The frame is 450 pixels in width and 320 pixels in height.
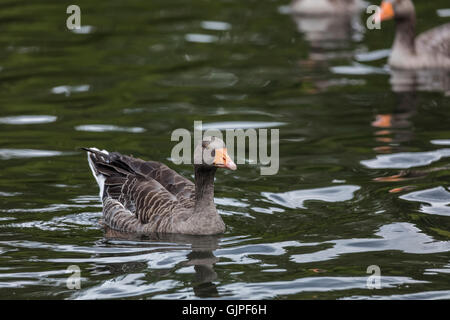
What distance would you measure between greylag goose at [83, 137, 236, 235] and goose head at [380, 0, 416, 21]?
9.48 m

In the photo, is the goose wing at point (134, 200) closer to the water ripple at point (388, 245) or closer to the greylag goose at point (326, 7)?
the water ripple at point (388, 245)

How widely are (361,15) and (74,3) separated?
24.8 feet

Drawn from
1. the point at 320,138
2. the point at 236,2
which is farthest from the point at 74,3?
the point at 320,138

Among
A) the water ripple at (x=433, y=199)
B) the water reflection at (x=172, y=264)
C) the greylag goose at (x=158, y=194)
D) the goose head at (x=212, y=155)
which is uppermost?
the goose head at (x=212, y=155)

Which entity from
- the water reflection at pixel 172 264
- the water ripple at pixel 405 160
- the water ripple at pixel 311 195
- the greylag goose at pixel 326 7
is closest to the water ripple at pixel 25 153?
the water reflection at pixel 172 264

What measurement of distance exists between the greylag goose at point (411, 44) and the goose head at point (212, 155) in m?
9.72

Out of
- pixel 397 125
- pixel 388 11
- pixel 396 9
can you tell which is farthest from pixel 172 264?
pixel 396 9

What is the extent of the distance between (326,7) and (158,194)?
14.4 meters

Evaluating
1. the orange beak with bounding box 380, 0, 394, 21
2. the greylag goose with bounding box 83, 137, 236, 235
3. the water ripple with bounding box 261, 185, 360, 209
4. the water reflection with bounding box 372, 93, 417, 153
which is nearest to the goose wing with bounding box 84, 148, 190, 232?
the greylag goose with bounding box 83, 137, 236, 235

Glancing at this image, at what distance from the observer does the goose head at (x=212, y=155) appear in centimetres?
1137

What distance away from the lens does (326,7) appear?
83.9ft

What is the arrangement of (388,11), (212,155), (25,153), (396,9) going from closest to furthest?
(212,155), (25,153), (388,11), (396,9)

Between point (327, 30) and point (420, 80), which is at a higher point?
point (327, 30)

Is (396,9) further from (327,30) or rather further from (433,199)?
(433,199)
